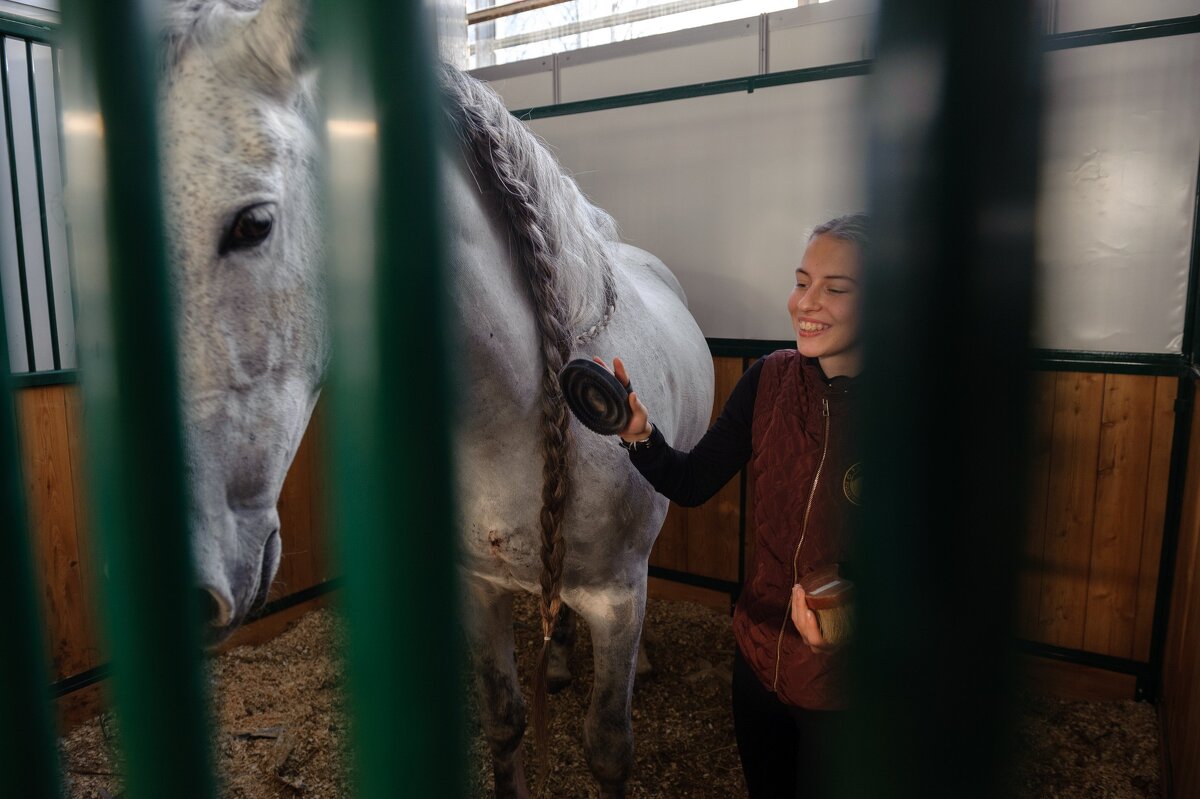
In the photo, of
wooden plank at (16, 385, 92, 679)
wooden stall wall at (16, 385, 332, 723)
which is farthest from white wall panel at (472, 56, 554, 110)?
wooden plank at (16, 385, 92, 679)

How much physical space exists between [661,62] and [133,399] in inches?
126

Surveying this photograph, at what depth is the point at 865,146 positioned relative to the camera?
22 cm

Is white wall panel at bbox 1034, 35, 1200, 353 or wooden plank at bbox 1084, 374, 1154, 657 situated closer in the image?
white wall panel at bbox 1034, 35, 1200, 353

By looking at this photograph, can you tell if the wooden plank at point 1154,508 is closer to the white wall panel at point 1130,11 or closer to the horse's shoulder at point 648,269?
the white wall panel at point 1130,11

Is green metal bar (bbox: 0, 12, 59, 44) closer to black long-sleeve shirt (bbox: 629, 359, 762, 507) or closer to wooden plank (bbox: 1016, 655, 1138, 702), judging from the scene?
black long-sleeve shirt (bbox: 629, 359, 762, 507)

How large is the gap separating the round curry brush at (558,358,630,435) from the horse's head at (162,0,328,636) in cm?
45

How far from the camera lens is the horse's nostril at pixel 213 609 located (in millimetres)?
737

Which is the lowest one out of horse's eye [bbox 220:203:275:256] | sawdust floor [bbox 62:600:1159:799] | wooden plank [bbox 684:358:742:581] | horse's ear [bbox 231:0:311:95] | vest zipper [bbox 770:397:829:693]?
sawdust floor [bbox 62:600:1159:799]

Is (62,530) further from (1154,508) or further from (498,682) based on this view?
(1154,508)

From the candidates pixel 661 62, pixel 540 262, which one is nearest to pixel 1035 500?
pixel 540 262

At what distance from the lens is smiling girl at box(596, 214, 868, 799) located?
1138 millimetres

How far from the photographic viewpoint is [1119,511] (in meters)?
2.33

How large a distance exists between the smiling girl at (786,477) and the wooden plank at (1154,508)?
1656 mm

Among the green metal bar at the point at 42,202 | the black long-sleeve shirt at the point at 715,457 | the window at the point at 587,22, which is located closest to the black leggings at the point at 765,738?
the black long-sleeve shirt at the point at 715,457
